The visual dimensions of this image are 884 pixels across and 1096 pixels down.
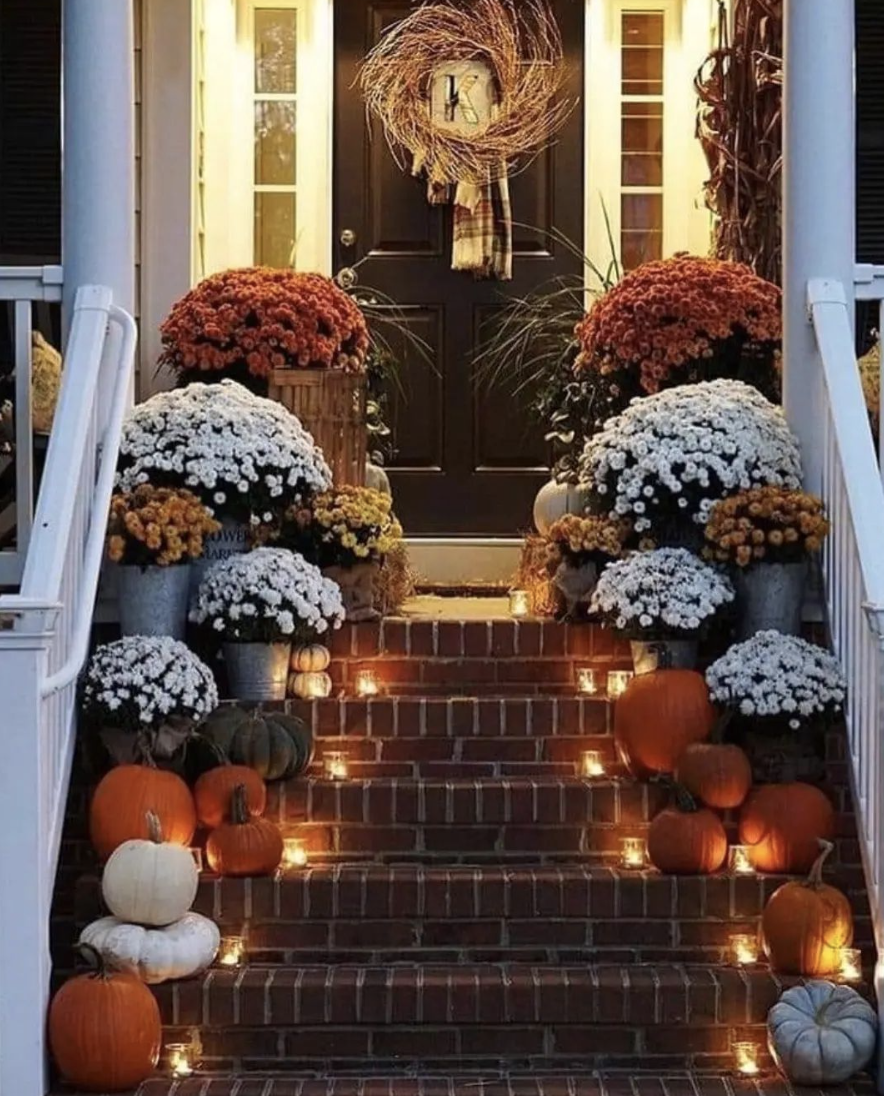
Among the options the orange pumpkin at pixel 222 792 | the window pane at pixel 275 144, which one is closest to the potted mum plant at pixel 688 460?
the orange pumpkin at pixel 222 792

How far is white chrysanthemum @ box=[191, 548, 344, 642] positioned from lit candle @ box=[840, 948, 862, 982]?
67.1 inches

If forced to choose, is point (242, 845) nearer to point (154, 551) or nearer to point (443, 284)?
point (154, 551)

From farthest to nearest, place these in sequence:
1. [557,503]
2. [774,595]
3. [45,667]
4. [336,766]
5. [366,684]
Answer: [557,503], [366,684], [774,595], [336,766], [45,667]

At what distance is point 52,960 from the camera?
4.32 meters

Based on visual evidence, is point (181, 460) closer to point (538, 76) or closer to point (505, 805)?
point (505, 805)

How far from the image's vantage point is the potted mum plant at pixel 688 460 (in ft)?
16.7

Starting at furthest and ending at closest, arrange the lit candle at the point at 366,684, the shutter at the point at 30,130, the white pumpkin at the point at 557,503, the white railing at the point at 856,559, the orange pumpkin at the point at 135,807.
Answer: the shutter at the point at 30,130, the white pumpkin at the point at 557,503, the lit candle at the point at 366,684, the orange pumpkin at the point at 135,807, the white railing at the point at 856,559

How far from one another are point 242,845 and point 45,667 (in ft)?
2.34

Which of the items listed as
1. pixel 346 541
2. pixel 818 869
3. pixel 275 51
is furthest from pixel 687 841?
pixel 275 51

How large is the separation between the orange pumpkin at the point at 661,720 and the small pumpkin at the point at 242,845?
998 mm

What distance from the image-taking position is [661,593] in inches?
192

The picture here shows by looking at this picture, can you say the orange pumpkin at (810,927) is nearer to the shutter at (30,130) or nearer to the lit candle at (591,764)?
the lit candle at (591,764)

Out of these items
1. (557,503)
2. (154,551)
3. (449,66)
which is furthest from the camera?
(449,66)

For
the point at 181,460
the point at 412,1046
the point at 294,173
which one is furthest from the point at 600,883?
the point at 294,173
